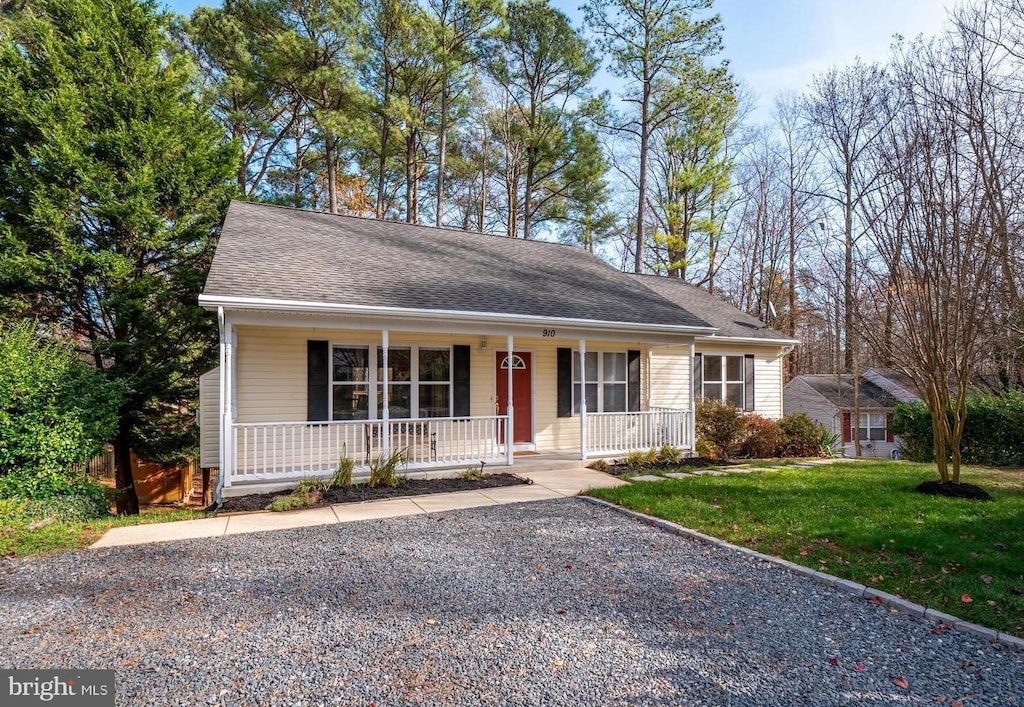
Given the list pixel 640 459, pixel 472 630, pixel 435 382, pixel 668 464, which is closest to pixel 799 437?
pixel 668 464

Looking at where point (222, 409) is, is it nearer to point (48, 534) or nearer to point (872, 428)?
point (48, 534)

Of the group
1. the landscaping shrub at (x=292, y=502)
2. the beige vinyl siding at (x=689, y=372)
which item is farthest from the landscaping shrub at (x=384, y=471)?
the beige vinyl siding at (x=689, y=372)

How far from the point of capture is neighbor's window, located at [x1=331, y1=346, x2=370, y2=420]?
9.04 meters

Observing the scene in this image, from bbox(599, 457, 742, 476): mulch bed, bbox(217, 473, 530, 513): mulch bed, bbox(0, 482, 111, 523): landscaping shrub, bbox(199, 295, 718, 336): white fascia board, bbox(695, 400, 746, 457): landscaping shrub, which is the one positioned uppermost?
bbox(199, 295, 718, 336): white fascia board

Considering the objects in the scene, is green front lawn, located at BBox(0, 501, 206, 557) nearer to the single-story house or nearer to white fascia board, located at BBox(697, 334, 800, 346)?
the single-story house

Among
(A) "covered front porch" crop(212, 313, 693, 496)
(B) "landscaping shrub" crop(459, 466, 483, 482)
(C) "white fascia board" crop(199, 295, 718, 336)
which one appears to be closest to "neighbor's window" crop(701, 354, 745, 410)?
(A) "covered front porch" crop(212, 313, 693, 496)

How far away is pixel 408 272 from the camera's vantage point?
32.1 ft

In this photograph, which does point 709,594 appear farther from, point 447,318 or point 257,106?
point 257,106

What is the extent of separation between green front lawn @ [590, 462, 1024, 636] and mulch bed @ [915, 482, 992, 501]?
25 centimetres

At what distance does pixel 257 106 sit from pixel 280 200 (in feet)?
10.7

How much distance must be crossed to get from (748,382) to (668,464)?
5480mm

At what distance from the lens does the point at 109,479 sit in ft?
40.1

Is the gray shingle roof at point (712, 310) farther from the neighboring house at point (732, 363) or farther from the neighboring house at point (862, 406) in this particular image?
the neighboring house at point (862, 406)

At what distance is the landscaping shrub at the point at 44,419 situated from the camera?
625 centimetres
